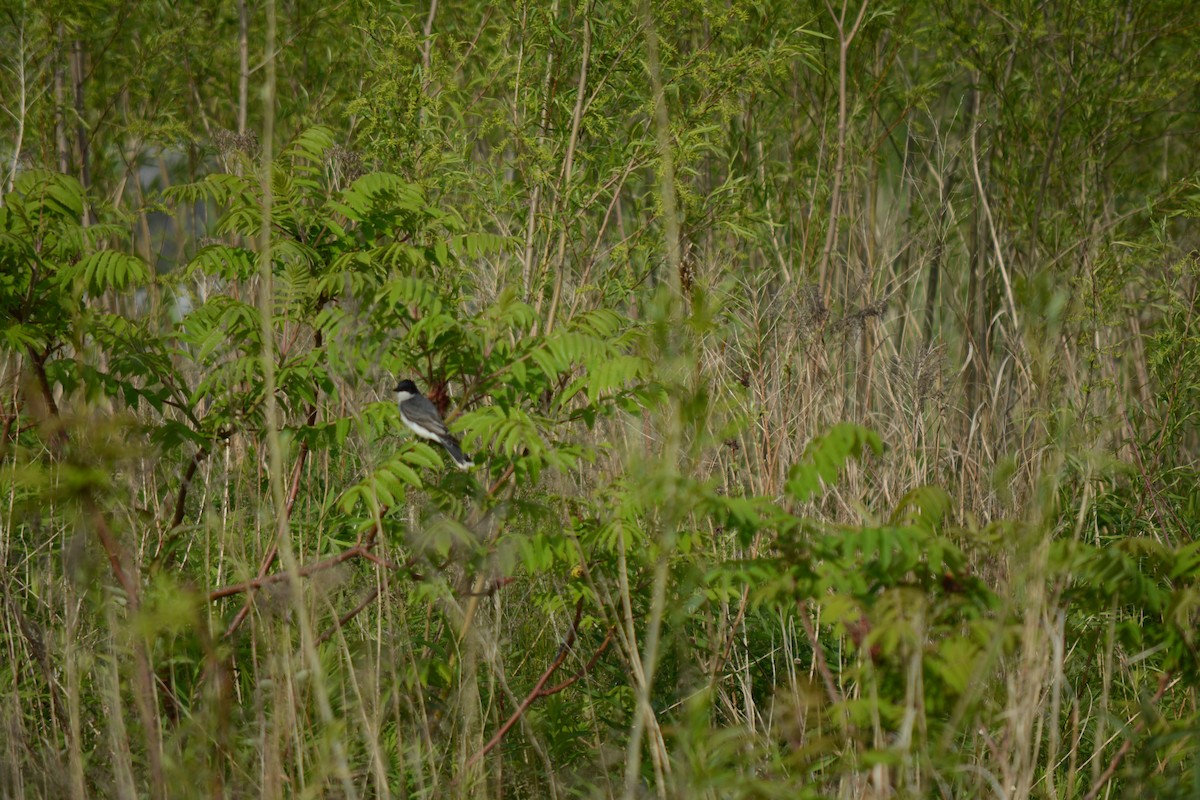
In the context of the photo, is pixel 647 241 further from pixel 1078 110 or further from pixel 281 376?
pixel 1078 110

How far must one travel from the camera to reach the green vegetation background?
7.73 feet

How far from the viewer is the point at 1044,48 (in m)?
6.14

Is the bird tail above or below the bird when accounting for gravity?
below

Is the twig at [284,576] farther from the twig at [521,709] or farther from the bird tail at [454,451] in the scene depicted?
the twig at [521,709]

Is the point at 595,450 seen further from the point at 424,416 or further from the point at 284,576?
the point at 284,576

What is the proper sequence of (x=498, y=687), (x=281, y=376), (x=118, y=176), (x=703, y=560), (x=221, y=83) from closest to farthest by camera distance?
(x=281, y=376) < (x=703, y=560) < (x=498, y=687) < (x=221, y=83) < (x=118, y=176)

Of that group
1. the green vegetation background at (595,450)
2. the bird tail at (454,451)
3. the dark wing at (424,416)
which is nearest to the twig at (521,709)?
the green vegetation background at (595,450)

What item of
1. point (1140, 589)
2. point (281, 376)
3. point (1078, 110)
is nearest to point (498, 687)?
point (281, 376)

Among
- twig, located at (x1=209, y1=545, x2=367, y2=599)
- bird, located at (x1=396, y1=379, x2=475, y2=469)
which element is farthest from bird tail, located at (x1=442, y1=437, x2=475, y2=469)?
twig, located at (x1=209, y1=545, x2=367, y2=599)

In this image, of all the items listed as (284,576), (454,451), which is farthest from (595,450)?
(284,576)

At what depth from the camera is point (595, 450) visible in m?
3.84

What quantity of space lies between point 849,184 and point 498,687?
3628mm

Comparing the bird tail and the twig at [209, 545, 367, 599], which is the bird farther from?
the twig at [209, 545, 367, 599]

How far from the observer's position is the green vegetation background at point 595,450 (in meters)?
2.36
